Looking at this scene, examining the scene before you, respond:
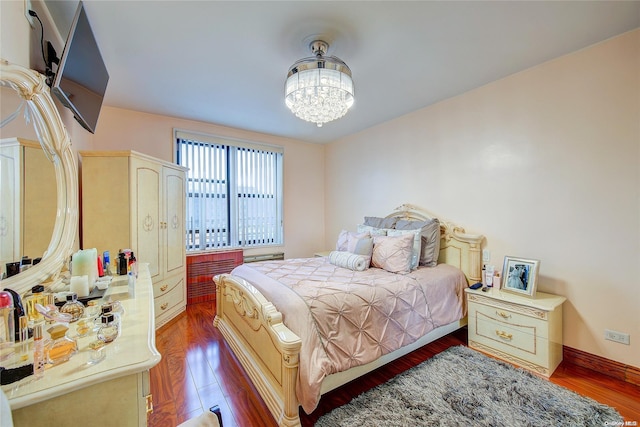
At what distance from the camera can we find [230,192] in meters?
4.07

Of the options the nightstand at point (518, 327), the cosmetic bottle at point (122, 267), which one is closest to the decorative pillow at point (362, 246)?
the nightstand at point (518, 327)

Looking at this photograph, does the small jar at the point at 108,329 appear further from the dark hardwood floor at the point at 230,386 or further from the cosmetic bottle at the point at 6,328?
the dark hardwood floor at the point at 230,386

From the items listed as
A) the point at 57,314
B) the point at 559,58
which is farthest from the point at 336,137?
the point at 57,314

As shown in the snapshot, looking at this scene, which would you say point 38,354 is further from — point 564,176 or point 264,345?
point 564,176

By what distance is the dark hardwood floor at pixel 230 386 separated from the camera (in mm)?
1658

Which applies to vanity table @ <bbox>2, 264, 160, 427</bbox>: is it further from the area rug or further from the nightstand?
the nightstand

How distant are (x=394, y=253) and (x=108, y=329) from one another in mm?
2260

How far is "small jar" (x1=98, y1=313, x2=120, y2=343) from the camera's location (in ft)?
3.23

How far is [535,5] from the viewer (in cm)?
163

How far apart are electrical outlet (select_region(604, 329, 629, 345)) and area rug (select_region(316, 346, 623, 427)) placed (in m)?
0.59

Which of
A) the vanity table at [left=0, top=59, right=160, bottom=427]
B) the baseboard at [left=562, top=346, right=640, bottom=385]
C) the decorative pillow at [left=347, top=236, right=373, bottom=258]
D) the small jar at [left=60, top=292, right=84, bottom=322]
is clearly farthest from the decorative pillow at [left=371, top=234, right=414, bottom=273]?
the small jar at [left=60, top=292, right=84, bottom=322]

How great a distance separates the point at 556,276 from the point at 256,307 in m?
2.60

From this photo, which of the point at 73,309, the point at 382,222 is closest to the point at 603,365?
the point at 382,222

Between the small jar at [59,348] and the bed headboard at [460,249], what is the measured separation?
3.07m
